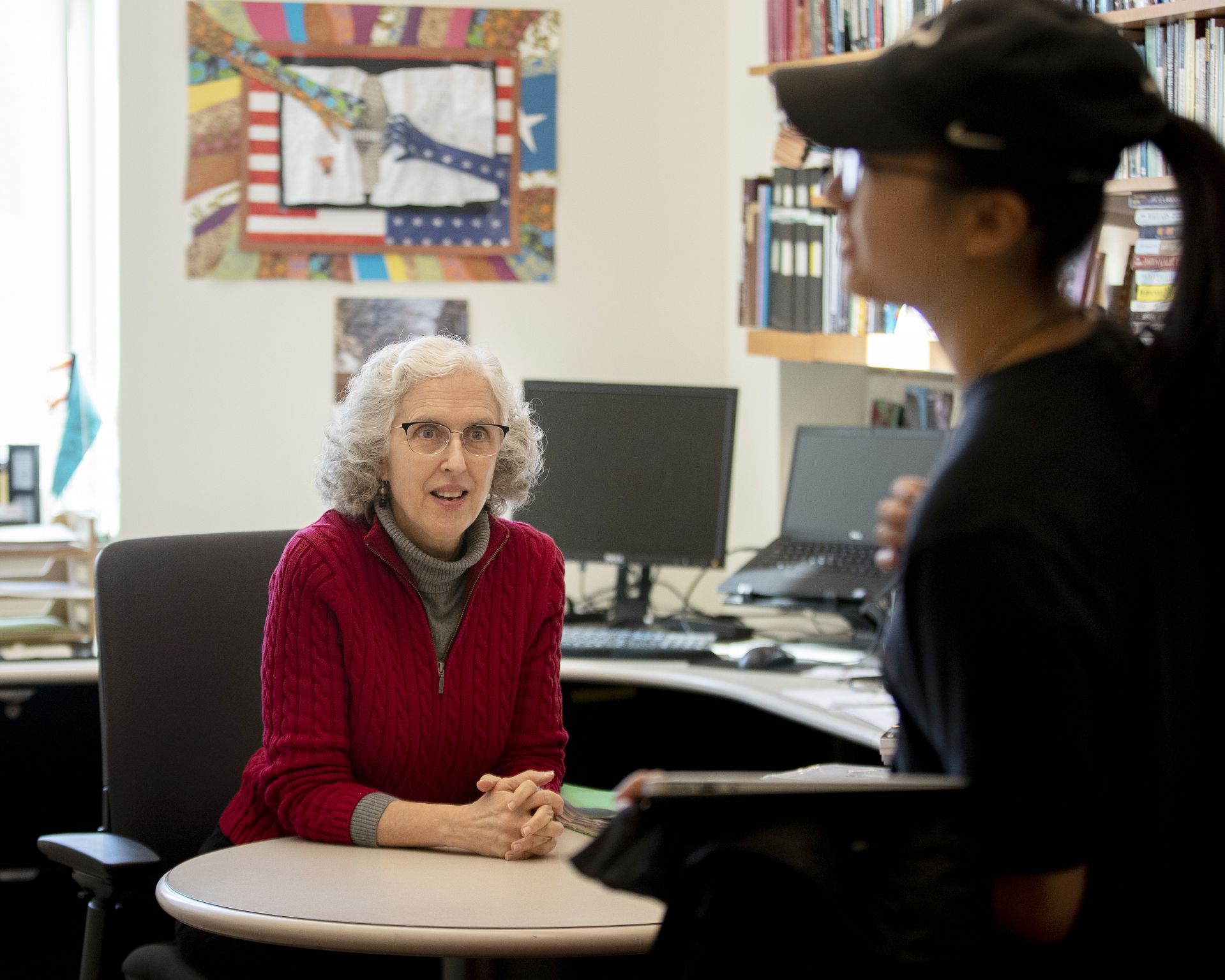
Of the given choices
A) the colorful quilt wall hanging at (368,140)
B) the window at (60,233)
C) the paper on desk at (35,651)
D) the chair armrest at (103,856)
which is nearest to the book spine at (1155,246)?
the chair armrest at (103,856)

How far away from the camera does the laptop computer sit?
2928 mm

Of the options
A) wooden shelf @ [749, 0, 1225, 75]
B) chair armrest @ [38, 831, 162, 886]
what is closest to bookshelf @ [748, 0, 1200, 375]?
wooden shelf @ [749, 0, 1225, 75]

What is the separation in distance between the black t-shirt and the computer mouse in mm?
1939

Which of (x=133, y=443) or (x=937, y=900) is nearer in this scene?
(x=937, y=900)

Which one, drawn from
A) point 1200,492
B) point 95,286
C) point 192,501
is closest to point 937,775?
point 1200,492

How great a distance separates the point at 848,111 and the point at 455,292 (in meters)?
2.90

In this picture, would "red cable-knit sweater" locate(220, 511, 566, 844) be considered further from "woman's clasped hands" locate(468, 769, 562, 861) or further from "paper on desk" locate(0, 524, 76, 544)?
"paper on desk" locate(0, 524, 76, 544)

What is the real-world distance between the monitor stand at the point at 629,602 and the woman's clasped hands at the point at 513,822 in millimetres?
1465

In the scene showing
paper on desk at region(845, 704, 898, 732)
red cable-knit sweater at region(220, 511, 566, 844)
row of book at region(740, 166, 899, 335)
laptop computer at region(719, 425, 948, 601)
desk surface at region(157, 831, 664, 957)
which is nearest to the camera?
desk surface at region(157, 831, 664, 957)

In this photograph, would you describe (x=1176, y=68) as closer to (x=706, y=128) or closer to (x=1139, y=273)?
(x=1139, y=273)

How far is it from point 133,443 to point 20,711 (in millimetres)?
786

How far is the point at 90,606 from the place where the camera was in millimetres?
3086

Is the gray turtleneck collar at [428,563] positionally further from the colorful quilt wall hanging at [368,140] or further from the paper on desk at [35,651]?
the colorful quilt wall hanging at [368,140]

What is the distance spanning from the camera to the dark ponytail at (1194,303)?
0.86 meters
